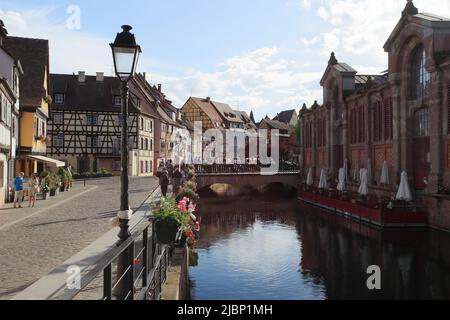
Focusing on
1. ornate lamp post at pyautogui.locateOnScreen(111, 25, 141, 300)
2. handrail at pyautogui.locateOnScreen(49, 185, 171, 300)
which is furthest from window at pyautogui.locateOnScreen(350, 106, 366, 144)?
ornate lamp post at pyautogui.locateOnScreen(111, 25, 141, 300)

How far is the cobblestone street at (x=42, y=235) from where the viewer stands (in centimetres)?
901

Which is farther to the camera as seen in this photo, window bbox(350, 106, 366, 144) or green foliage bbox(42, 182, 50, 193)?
window bbox(350, 106, 366, 144)

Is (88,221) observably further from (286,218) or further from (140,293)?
(286,218)

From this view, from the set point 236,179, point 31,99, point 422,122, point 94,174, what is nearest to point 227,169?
point 236,179

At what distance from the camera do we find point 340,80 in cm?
4409

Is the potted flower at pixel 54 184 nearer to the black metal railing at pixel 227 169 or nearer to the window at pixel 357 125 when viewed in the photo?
the black metal railing at pixel 227 169

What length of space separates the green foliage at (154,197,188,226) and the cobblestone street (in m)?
2.48

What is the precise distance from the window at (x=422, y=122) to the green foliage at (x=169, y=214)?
80.4 feet

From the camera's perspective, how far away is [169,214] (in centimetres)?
952

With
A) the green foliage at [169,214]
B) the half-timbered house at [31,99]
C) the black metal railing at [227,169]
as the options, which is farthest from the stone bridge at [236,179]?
the green foliage at [169,214]

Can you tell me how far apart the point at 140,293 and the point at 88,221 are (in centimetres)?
1074

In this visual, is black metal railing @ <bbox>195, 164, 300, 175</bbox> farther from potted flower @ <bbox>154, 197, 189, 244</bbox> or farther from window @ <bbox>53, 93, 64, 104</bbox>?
potted flower @ <bbox>154, 197, 189, 244</bbox>

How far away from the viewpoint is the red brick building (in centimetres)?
2667

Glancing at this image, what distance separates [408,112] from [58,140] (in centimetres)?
3989
